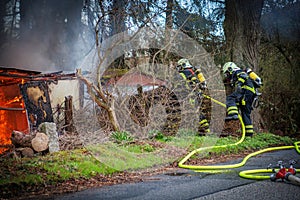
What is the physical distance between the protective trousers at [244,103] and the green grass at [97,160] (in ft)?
2.77

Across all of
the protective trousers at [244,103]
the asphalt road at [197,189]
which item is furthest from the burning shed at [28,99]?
the protective trousers at [244,103]

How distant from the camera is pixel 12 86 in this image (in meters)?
9.03

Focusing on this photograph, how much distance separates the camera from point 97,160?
4.82m

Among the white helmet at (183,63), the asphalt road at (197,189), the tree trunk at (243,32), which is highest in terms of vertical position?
the tree trunk at (243,32)

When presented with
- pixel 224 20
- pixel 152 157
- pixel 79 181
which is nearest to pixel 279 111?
pixel 224 20

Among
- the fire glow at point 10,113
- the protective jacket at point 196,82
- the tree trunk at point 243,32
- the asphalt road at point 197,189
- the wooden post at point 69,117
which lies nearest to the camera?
the asphalt road at point 197,189

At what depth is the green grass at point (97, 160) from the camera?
3980 mm

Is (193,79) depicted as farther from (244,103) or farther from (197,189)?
(197,189)

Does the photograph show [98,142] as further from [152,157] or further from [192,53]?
[192,53]

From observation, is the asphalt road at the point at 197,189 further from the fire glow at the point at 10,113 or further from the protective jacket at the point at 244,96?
the fire glow at the point at 10,113

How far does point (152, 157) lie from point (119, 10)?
139 inches

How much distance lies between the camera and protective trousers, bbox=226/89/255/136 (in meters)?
7.69

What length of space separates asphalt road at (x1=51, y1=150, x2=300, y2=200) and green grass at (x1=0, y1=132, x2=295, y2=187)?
671 millimetres

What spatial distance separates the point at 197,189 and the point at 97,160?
1966 mm
